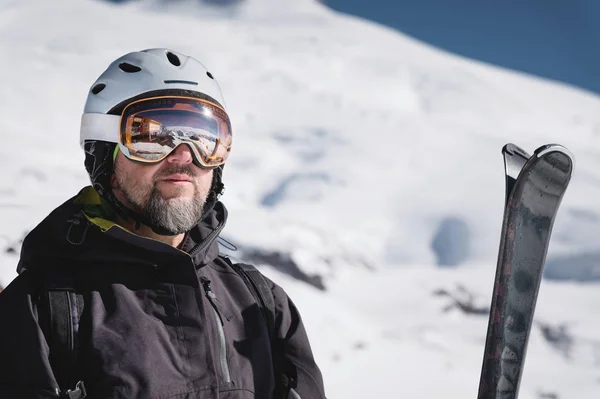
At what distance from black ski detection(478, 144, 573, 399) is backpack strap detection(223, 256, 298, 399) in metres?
0.83

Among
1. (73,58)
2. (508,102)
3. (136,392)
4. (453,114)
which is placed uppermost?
(508,102)

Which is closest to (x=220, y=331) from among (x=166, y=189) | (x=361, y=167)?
(x=166, y=189)

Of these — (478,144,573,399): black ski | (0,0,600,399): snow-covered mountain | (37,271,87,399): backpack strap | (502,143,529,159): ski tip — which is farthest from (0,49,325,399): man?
(0,0,600,399): snow-covered mountain

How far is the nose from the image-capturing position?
248 cm

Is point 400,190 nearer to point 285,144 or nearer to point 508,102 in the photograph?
point 285,144

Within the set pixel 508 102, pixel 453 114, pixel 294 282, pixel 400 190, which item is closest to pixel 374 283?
pixel 294 282

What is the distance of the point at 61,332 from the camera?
6.21ft

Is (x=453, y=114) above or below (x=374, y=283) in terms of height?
above

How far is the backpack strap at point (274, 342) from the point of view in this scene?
2457 millimetres

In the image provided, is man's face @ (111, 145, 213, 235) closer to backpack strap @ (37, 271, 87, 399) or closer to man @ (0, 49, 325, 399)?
man @ (0, 49, 325, 399)

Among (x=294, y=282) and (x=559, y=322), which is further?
(x=559, y=322)

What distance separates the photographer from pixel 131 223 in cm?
247

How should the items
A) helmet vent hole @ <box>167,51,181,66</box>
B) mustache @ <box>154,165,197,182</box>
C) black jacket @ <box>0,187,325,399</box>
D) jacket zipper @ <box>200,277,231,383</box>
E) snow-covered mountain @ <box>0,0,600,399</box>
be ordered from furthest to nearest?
snow-covered mountain @ <box>0,0,600,399</box> → helmet vent hole @ <box>167,51,181,66</box> → mustache @ <box>154,165,197,182</box> → jacket zipper @ <box>200,277,231,383</box> → black jacket @ <box>0,187,325,399</box>

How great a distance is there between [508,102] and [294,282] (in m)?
43.8
